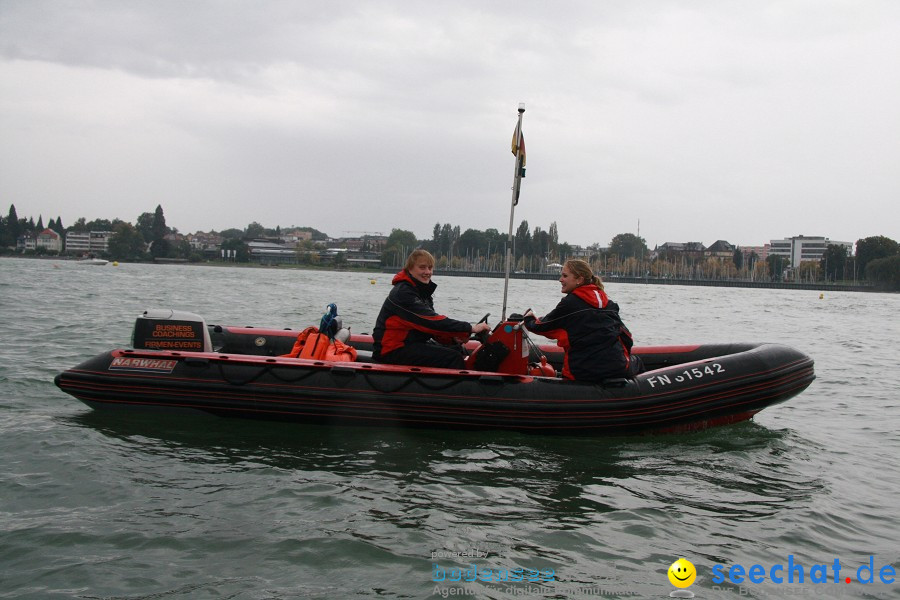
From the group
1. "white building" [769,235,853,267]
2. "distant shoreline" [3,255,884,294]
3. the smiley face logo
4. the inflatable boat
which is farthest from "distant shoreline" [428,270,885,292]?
the smiley face logo

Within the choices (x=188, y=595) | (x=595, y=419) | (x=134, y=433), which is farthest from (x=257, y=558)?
(x=595, y=419)

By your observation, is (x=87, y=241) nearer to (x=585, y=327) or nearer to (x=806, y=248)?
(x=806, y=248)

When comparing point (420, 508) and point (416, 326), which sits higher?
point (416, 326)

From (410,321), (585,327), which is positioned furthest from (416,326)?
(585,327)

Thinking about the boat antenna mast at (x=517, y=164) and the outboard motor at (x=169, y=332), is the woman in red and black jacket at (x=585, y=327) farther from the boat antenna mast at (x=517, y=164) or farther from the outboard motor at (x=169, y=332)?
the outboard motor at (x=169, y=332)

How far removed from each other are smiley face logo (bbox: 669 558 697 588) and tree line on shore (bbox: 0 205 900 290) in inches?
4618

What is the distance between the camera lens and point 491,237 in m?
153

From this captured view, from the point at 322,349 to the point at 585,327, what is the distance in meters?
2.70

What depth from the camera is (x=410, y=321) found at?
270 inches

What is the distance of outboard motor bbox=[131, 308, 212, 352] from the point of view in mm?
7410

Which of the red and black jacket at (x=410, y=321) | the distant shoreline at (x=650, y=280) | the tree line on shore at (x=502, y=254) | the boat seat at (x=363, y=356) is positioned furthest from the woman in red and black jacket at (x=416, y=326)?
the tree line on shore at (x=502, y=254)

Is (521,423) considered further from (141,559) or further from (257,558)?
(141,559)

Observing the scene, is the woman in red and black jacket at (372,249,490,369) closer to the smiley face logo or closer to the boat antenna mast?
the boat antenna mast

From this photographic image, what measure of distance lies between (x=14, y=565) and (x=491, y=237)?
150346 mm
